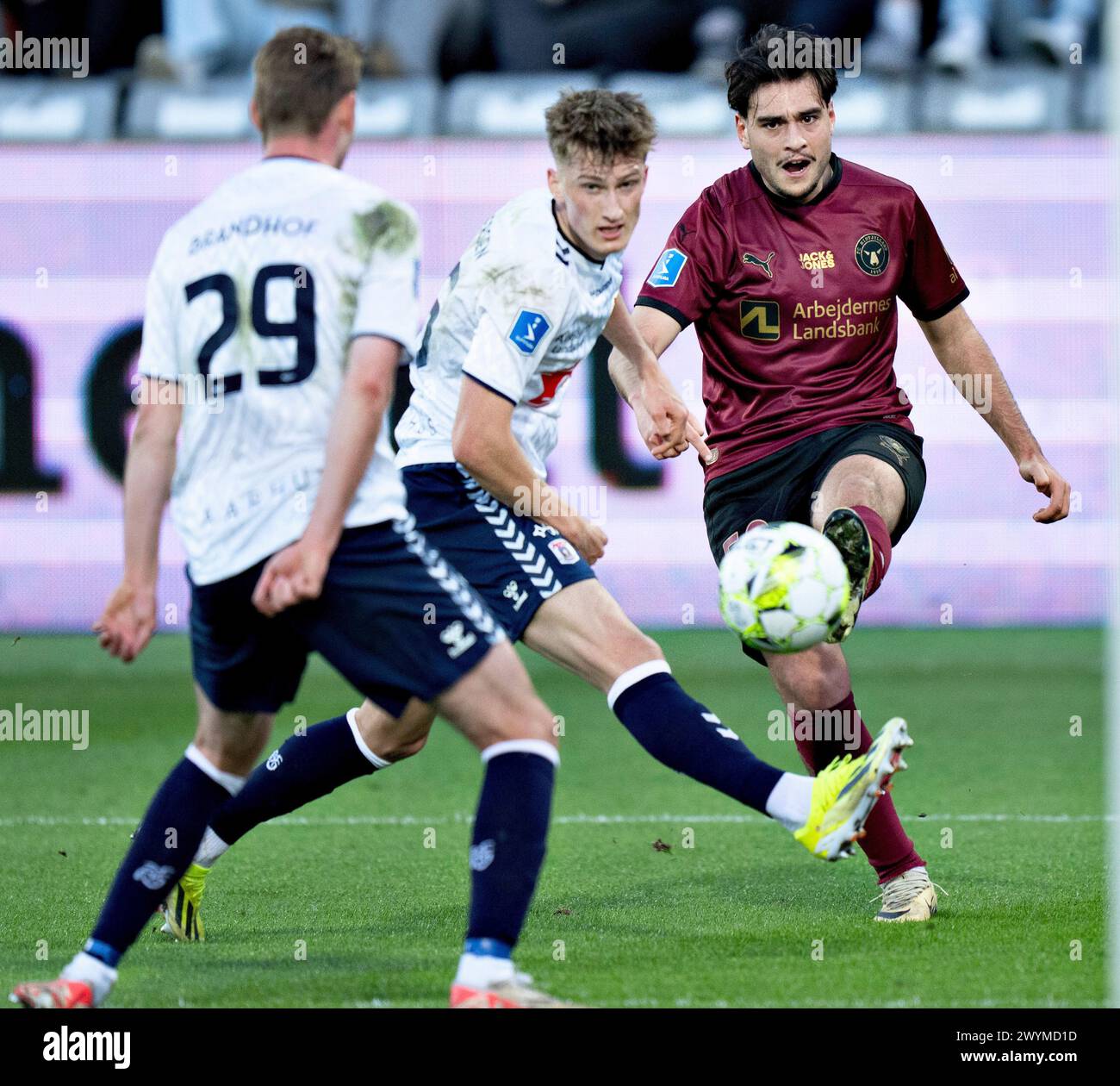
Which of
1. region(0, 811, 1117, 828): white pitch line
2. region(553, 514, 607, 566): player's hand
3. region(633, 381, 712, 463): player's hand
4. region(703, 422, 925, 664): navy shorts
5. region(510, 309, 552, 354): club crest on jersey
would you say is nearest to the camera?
region(510, 309, 552, 354): club crest on jersey

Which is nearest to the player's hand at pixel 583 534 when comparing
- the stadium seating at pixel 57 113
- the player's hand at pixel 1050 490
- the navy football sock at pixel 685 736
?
the navy football sock at pixel 685 736

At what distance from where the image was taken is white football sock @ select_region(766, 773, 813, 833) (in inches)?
149

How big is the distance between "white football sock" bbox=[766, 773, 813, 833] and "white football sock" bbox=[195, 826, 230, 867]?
60.9 inches

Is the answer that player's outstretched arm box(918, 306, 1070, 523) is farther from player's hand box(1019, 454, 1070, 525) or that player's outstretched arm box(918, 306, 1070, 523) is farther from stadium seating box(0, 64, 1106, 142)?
stadium seating box(0, 64, 1106, 142)

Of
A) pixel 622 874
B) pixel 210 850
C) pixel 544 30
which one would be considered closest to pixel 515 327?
pixel 210 850

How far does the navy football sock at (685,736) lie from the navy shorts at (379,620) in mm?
724

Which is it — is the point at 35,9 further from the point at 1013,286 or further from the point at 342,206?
the point at 342,206

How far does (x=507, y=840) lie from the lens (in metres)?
3.52

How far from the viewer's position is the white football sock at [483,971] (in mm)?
3422

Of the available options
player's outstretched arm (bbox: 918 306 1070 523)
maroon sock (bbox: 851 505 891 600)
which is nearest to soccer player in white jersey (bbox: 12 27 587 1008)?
maroon sock (bbox: 851 505 891 600)

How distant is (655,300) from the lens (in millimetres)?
5105

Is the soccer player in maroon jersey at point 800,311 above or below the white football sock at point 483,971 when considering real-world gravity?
above

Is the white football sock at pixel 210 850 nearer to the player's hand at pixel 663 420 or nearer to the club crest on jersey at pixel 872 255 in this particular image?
the player's hand at pixel 663 420

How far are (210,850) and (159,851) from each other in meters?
1.03
